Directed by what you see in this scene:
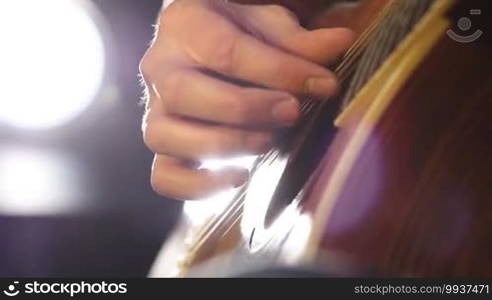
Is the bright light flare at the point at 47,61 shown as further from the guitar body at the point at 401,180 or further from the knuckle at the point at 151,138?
the guitar body at the point at 401,180

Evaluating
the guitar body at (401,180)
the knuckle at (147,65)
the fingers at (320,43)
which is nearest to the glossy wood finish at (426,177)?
the guitar body at (401,180)

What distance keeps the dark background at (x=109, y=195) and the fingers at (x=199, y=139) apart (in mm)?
18

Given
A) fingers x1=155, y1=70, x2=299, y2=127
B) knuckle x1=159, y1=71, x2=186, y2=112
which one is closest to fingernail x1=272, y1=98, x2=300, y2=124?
fingers x1=155, y1=70, x2=299, y2=127

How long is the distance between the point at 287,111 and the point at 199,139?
100 millimetres

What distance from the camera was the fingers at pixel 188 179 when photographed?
2.56ft

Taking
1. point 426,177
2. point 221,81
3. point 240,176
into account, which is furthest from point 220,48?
point 426,177

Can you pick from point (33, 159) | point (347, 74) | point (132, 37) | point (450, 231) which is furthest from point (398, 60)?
point (33, 159)

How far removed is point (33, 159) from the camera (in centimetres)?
78

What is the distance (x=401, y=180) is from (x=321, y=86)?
0.41 feet

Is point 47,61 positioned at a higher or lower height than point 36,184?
higher

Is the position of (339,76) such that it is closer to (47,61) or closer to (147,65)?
(147,65)

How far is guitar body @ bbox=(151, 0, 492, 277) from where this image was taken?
67 cm

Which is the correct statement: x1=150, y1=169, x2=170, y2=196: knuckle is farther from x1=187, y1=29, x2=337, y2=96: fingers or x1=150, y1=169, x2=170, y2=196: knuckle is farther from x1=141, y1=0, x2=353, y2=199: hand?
x1=187, y1=29, x2=337, y2=96: fingers

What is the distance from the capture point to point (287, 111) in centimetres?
75
